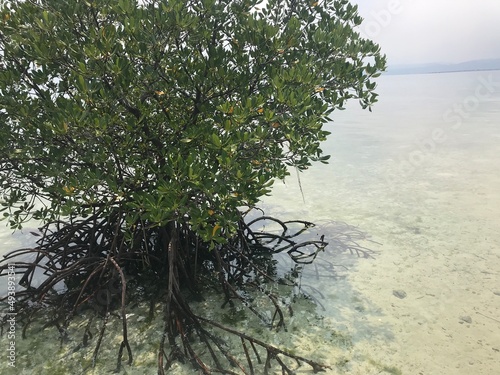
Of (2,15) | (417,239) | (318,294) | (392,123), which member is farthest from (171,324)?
(392,123)

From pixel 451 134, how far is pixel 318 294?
10.1 meters

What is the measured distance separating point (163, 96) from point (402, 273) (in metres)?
2.63

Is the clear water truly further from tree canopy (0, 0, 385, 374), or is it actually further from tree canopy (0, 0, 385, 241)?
tree canopy (0, 0, 385, 241)

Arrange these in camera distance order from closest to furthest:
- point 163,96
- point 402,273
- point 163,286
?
point 163,96, point 163,286, point 402,273

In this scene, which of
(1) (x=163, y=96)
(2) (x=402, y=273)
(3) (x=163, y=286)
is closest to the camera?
(1) (x=163, y=96)

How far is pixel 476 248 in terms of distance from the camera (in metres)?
4.00

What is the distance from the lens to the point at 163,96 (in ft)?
9.39

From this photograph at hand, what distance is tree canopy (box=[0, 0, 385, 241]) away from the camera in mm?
2256

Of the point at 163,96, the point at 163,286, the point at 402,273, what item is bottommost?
the point at 402,273

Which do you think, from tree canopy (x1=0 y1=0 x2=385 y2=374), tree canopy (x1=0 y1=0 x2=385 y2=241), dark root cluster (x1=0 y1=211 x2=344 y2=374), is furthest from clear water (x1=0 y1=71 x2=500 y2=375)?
tree canopy (x1=0 y1=0 x2=385 y2=241)

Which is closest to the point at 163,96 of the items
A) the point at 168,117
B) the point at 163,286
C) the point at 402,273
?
the point at 168,117

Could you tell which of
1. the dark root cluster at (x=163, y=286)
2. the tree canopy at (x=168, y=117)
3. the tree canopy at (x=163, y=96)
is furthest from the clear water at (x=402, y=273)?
the tree canopy at (x=163, y=96)

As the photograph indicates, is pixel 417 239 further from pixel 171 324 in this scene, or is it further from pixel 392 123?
pixel 392 123

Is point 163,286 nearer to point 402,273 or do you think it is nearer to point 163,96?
point 163,96
